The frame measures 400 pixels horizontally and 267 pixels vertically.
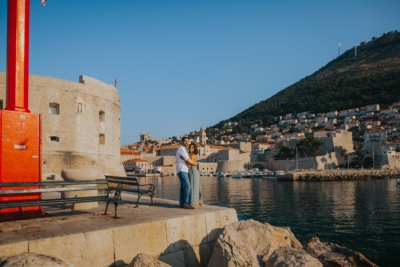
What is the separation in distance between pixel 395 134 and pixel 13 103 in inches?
3411

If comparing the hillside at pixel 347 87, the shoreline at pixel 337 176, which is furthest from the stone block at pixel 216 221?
the hillside at pixel 347 87

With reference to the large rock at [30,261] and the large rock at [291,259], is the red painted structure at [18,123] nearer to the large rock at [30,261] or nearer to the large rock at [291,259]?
the large rock at [30,261]

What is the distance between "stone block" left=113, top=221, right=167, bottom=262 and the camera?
3.26 metres

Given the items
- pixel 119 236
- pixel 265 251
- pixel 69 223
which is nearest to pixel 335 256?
pixel 265 251

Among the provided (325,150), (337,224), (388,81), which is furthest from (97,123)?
(388,81)

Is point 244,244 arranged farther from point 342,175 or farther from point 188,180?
point 342,175

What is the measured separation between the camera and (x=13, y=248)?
8.72 feet

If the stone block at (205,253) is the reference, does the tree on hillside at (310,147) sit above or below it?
above

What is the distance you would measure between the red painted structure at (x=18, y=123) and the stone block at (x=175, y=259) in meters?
1.83

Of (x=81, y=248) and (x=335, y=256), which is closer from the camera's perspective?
(x=81, y=248)

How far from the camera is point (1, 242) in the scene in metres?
2.71

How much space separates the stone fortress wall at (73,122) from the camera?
→ 15.6 metres

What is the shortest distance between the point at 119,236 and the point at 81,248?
16.0 inches

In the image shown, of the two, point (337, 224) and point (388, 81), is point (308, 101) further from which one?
point (337, 224)
